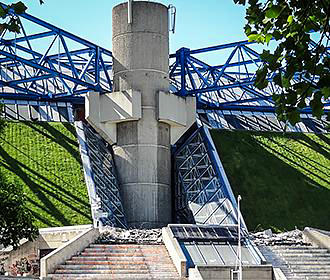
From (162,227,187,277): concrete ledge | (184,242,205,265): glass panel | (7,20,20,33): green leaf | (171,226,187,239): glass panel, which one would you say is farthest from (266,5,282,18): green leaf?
(171,226,187,239): glass panel

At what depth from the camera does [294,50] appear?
7.93m

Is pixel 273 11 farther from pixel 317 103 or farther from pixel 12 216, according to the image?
pixel 12 216

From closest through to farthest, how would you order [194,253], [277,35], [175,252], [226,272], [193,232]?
[277,35] < [226,272] < [175,252] < [194,253] < [193,232]

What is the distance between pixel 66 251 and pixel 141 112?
13.6 m

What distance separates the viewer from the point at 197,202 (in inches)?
1738

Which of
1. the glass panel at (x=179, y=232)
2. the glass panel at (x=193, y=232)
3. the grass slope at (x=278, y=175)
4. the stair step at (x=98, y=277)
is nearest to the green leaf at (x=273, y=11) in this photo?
the stair step at (x=98, y=277)

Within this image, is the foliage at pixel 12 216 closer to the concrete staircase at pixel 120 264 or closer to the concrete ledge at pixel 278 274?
the concrete staircase at pixel 120 264

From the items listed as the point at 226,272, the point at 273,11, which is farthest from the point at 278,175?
the point at 273,11

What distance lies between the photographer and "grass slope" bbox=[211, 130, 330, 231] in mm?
45250

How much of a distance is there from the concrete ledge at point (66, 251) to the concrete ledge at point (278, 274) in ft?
25.9

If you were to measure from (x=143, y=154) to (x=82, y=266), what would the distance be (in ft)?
42.8

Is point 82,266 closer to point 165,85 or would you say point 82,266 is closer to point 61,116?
point 165,85

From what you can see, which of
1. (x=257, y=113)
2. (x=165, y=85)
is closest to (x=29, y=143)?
(x=165, y=85)

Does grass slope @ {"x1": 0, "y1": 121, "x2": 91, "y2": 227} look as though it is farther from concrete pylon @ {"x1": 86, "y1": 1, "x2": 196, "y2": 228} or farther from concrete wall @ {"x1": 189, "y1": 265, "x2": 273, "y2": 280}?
concrete wall @ {"x1": 189, "y1": 265, "x2": 273, "y2": 280}
